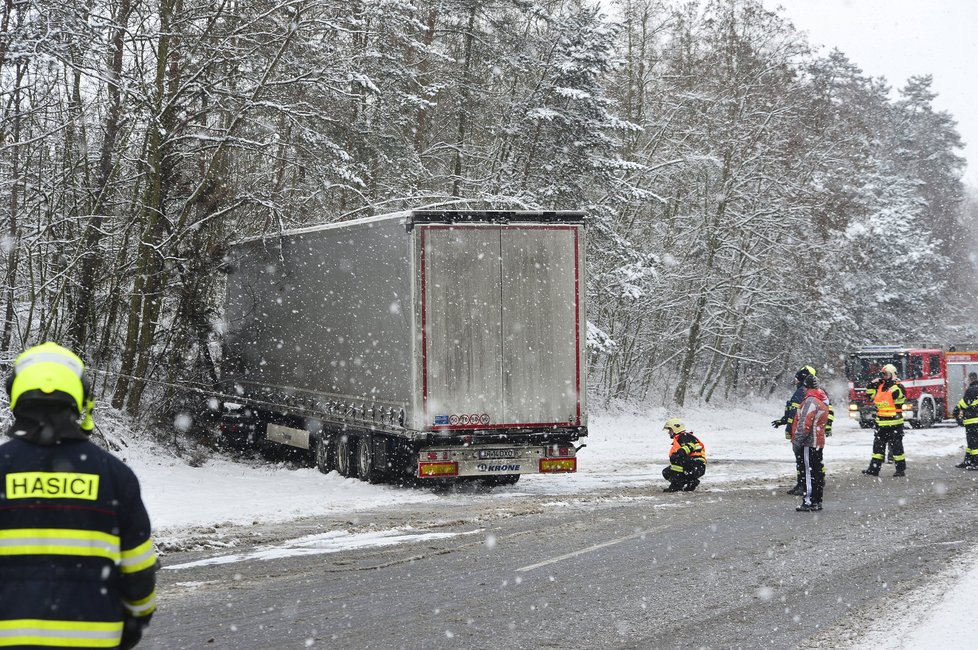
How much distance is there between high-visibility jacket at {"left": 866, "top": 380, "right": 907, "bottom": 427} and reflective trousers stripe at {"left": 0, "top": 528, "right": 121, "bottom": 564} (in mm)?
17035

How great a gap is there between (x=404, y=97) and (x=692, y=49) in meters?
18.0

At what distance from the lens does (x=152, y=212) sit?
19.4 metres

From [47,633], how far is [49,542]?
0.28 metres

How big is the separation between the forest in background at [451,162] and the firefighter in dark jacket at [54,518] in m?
13.1

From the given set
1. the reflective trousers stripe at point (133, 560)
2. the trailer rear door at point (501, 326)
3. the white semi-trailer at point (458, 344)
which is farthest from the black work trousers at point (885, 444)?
the reflective trousers stripe at point (133, 560)

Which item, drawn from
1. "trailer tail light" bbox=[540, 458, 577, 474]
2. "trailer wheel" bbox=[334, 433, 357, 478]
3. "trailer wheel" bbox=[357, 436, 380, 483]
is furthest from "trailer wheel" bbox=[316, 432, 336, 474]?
"trailer tail light" bbox=[540, 458, 577, 474]

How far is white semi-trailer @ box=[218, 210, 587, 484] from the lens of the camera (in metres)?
15.4

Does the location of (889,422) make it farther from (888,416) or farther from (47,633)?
(47,633)

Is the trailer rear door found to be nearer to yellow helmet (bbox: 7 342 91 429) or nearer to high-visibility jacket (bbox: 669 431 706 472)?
high-visibility jacket (bbox: 669 431 706 472)

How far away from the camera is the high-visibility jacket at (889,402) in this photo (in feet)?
61.5

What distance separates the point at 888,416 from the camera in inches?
742

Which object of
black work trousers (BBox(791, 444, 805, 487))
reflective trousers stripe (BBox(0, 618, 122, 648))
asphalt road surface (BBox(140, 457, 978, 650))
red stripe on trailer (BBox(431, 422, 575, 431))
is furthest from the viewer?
red stripe on trailer (BBox(431, 422, 575, 431))

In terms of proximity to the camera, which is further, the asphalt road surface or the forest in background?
the forest in background

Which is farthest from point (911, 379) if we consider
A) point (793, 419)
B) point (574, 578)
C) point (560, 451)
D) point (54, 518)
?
point (54, 518)
